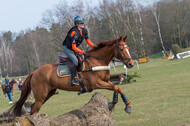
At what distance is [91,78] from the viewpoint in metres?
7.09

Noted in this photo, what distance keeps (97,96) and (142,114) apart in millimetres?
2322

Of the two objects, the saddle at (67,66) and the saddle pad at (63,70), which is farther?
the saddle pad at (63,70)

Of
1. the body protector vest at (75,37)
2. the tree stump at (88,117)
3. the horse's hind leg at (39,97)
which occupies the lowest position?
the tree stump at (88,117)

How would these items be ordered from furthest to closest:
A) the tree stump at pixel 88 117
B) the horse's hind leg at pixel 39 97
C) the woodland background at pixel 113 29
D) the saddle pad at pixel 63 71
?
the woodland background at pixel 113 29 < the horse's hind leg at pixel 39 97 < the saddle pad at pixel 63 71 < the tree stump at pixel 88 117

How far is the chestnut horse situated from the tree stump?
1.09ft

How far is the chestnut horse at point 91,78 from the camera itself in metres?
6.89

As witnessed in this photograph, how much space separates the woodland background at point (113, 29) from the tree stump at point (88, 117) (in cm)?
3148

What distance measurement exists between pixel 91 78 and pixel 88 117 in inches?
41.7

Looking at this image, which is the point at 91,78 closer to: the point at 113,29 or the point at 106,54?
the point at 106,54

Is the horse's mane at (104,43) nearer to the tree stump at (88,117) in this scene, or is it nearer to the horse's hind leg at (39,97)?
the tree stump at (88,117)

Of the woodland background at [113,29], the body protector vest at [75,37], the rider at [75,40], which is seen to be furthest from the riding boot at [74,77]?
the woodland background at [113,29]

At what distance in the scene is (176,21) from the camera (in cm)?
5978

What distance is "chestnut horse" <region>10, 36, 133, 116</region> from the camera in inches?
271

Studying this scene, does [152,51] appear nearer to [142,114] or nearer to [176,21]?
[176,21]
